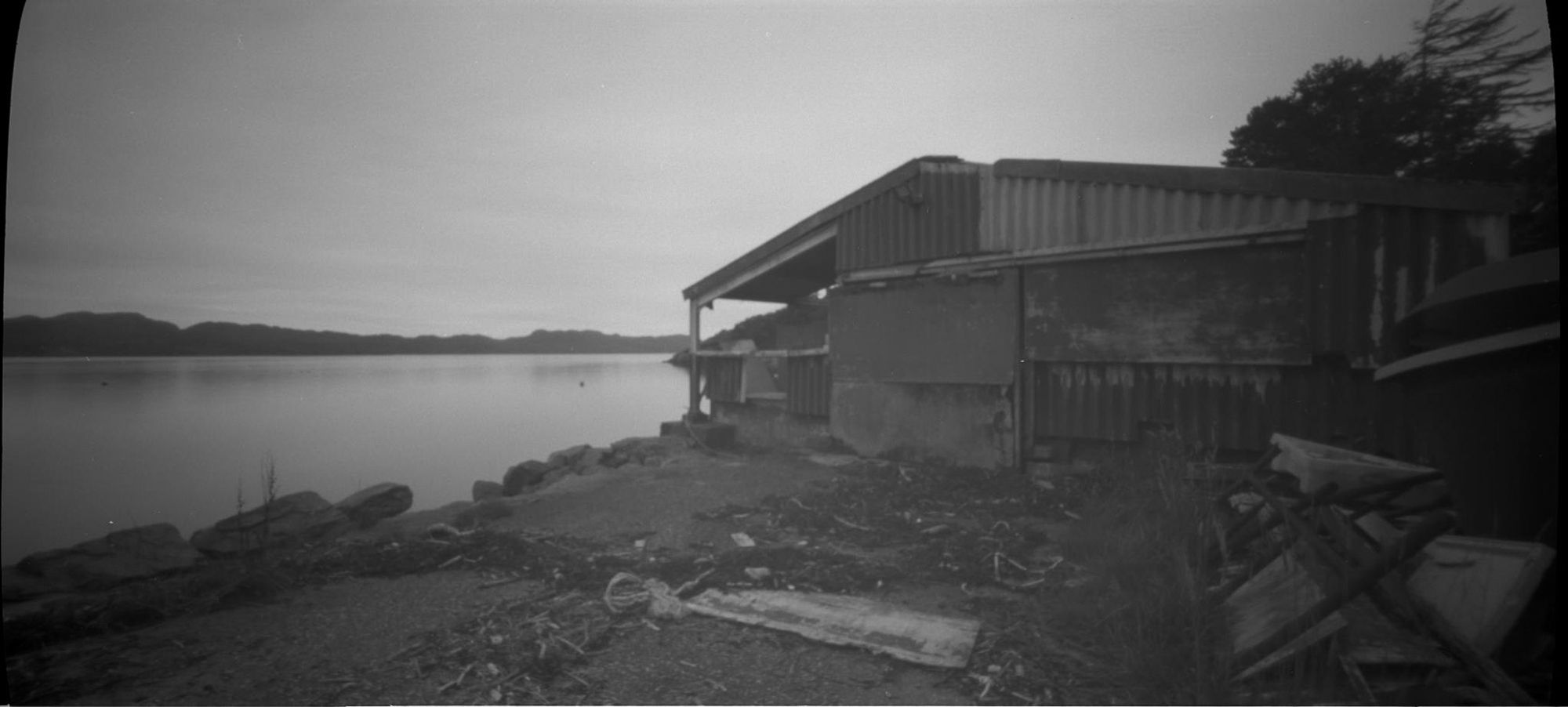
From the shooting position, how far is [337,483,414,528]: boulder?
9.82 m

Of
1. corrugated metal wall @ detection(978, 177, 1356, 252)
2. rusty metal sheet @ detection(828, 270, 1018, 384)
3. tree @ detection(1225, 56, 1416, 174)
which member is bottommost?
rusty metal sheet @ detection(828, 270, 1018, 384)

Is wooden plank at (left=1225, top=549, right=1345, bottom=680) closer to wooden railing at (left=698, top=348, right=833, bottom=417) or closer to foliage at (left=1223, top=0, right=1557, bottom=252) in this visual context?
foliage at (left=1223, top=0, right=1557, bottom=252)

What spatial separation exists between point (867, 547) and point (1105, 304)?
4008 mm

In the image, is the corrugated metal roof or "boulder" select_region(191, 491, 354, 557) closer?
the corrugated metal roof

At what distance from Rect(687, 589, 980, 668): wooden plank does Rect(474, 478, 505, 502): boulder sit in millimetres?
9555

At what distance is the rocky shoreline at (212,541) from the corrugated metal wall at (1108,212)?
6.52 m

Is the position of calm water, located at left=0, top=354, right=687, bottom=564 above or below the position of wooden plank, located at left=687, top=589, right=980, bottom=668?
below

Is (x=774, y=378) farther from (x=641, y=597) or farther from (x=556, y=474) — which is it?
(x=641, y=597)

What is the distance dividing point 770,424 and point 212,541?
7.91 meters

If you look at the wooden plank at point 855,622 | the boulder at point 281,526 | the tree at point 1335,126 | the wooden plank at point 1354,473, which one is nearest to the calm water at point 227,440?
the boulder at point 281,526

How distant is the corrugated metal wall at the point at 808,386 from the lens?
412 inches

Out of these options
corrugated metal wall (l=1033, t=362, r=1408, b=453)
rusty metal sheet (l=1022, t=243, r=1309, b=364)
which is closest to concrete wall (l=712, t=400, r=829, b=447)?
corrugated metal wall (l=1033, t=362, r=1408, b=453)

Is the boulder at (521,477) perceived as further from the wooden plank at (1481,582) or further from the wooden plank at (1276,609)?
the wooden plank at (1481,582)

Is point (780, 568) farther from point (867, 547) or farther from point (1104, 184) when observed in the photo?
point (1104, 184)
